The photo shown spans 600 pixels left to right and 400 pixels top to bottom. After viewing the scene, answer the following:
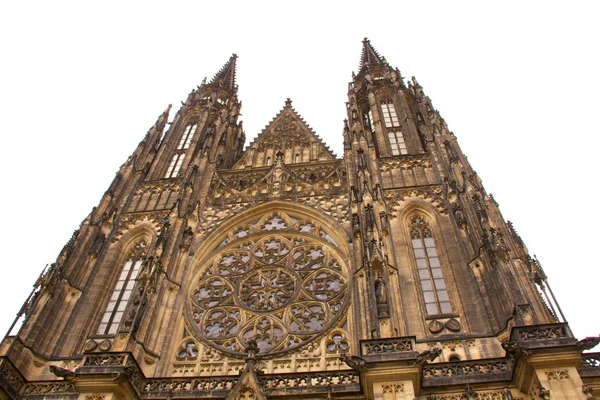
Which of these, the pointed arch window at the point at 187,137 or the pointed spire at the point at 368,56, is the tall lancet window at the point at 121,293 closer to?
the pointed arch window at the point at 187,137

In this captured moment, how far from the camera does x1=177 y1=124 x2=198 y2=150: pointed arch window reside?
2331 cm

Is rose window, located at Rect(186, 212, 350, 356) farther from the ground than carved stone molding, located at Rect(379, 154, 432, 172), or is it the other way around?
carved stone molding, located at Rect(379, 154, 432, 172)

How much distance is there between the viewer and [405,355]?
1028cm

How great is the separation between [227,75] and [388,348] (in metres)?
24.7

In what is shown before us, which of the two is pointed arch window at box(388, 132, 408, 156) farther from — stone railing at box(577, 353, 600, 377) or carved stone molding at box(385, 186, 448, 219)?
stone railing at box(577, 353, 600, 377)

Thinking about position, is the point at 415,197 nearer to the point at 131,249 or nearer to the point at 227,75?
the point at 131,249

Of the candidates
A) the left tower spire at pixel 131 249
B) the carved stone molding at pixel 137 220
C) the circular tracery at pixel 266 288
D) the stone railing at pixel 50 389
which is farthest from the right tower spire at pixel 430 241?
the stone railing at pixel 50 389

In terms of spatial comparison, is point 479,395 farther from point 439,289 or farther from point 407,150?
point 407,150

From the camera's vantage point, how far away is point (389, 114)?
23.1 meters

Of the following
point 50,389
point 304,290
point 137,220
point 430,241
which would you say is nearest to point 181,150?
point 137,220

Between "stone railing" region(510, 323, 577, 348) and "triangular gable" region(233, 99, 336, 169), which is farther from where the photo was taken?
"triangular gable" region(233, 99, 336, 169)

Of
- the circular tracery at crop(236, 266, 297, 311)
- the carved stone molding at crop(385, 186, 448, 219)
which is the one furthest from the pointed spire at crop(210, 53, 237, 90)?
the circular tracery at crop(236, 266, 297, 311)

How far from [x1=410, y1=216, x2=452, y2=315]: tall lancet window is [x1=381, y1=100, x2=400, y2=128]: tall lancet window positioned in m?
6.80

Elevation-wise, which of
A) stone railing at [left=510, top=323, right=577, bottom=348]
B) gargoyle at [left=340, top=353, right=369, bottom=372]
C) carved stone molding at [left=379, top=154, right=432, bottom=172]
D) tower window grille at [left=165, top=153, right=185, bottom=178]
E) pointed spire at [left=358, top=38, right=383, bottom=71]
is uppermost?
pointed spire at [left=358, top=38, right=383, bottom=71]
